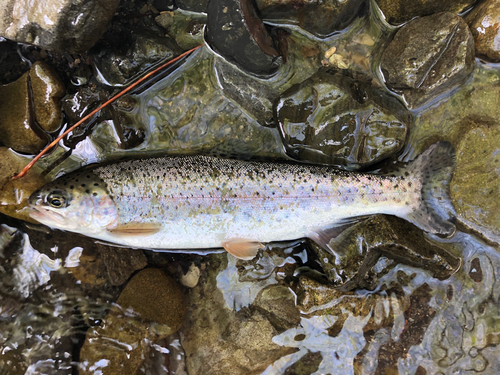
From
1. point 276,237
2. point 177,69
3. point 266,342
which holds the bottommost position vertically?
point 266,342

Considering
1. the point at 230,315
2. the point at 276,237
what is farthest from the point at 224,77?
the point at 230,315

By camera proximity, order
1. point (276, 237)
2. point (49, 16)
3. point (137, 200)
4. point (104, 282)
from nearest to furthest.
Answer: point (49, 16), point (137, 200), point (276, 237), point (104, 282)

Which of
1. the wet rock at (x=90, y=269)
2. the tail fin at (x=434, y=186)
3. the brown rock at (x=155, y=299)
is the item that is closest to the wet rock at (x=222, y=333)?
the brown rock at (x=155, y=299)

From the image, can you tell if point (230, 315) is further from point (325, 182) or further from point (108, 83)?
point (108, 83)

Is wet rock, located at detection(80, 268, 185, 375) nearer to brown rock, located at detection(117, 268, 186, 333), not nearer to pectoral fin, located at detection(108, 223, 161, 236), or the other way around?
brown rock, located at detection(117, 268, 186, 333)

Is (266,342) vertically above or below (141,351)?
above

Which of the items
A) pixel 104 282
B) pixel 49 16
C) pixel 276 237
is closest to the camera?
pixel 49 16
